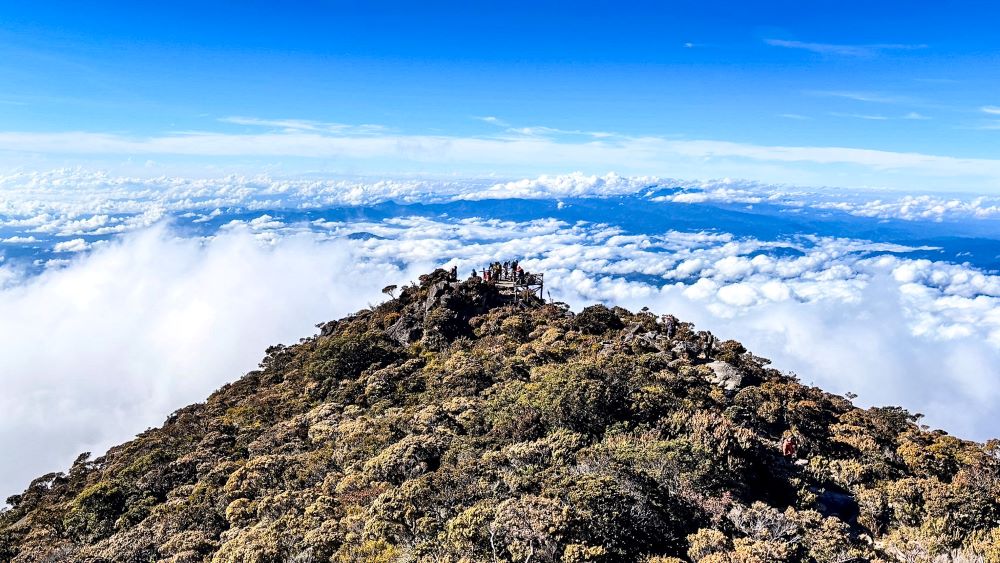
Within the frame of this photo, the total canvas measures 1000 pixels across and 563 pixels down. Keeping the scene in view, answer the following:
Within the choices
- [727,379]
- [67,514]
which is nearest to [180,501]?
[67,514]

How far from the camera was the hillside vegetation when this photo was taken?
14203 mm

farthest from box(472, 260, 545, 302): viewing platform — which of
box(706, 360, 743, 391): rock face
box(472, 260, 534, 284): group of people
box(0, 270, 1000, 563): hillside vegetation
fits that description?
box(706, 360, 743, 391): rock face

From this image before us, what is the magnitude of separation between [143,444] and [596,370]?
35.3 metres

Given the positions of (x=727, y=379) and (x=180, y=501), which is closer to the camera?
(x=180, y=501)

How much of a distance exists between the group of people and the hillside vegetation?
11525 mm

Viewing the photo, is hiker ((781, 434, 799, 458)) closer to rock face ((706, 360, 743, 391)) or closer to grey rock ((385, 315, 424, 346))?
rock face ((706, 360, 743, 391))

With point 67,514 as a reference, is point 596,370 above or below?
above

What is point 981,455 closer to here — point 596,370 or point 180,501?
point 596,370

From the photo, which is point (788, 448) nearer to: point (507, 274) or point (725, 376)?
point (725, 376)

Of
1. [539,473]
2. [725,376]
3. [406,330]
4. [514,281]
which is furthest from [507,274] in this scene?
[539,473]

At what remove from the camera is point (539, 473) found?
17.7m

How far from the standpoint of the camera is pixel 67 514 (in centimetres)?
2842

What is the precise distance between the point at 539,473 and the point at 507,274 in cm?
3928

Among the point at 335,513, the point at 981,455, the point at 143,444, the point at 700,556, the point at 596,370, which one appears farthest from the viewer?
the point at 143,444
